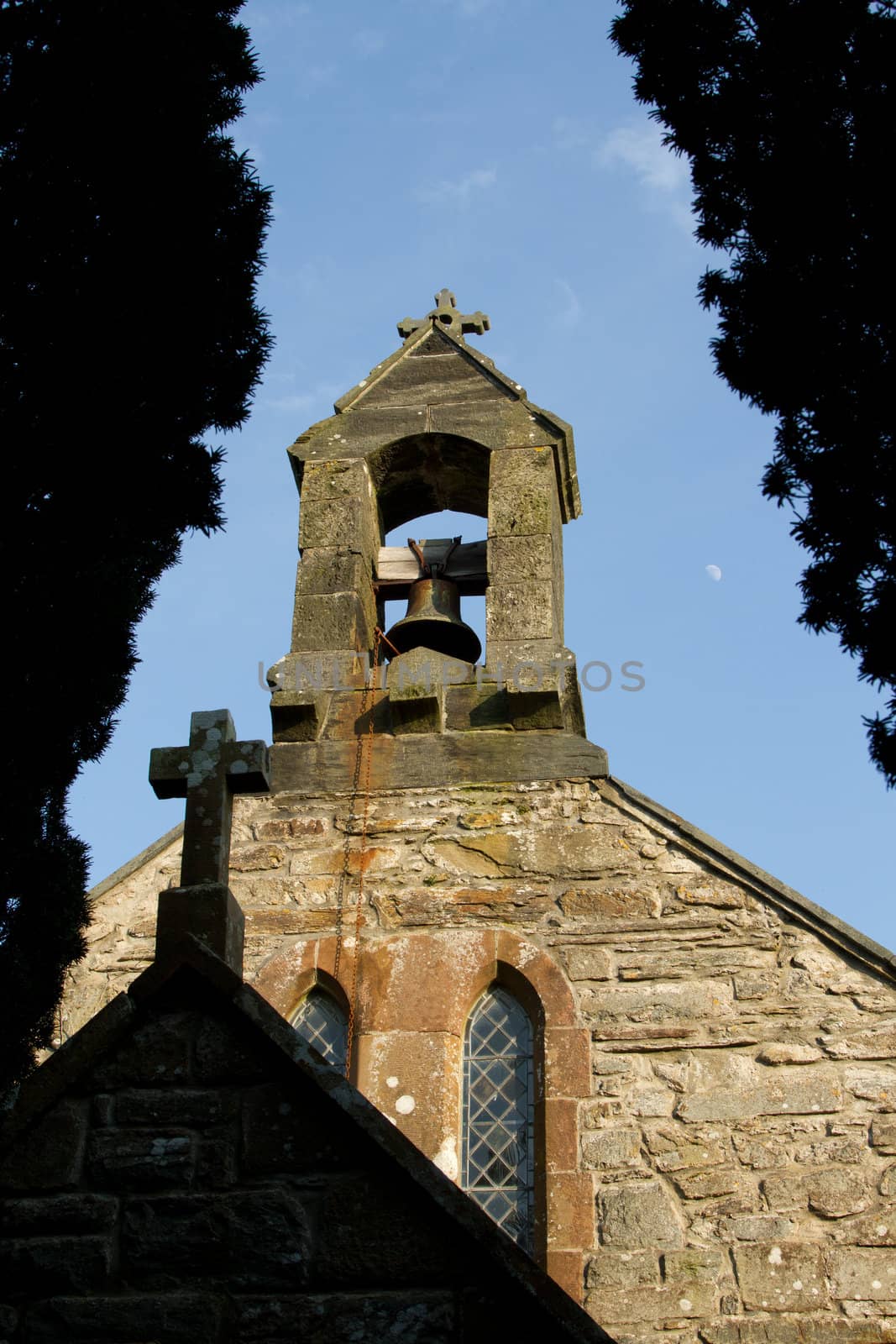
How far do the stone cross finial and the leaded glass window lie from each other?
441cm

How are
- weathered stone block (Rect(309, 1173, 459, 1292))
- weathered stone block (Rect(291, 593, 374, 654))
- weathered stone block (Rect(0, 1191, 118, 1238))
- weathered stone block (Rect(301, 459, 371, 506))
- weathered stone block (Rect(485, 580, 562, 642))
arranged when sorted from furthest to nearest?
weathered stone block (Rect(301, 459, 371, 506))
weathered stone block (Rect(291, 593, 374, 654))
weathered stone block (Rect(485, 580, 562, 642))
weathered stone block (Rect(0, 1191, 118, 1238))
weathered stone block (Rect(309, 1173, 459, 1292))

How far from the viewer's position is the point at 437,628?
9.09 meters

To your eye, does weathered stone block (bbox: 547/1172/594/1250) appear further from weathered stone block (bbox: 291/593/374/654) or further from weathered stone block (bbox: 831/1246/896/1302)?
weathered stone block (bbox: 291/593/374/654)

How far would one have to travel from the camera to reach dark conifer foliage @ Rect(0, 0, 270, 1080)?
560 centimetres

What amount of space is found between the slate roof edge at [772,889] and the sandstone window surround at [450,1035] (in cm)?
96

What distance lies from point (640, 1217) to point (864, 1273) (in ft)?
2.87

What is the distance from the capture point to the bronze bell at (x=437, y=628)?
29.8ft

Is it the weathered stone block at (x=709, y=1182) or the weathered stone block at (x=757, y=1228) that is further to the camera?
the weathered stone block at (x=709, y=1182)

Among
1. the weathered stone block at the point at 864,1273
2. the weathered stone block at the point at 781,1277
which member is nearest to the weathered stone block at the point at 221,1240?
the weathered stone block at the point at 781,1277

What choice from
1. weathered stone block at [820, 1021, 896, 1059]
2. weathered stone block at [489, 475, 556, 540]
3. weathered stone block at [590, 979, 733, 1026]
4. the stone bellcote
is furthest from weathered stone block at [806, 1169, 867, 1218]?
weathered stone block at [489, 475, 556, 540]

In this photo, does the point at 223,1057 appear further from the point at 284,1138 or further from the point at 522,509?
the point at 522,509

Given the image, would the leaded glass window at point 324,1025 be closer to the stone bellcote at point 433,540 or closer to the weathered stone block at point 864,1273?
the stone bellcote at point 433,540

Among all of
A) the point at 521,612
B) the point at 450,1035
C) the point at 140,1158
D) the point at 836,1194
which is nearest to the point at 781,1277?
the point at 836,1194

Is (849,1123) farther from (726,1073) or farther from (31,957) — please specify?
(31,957)
